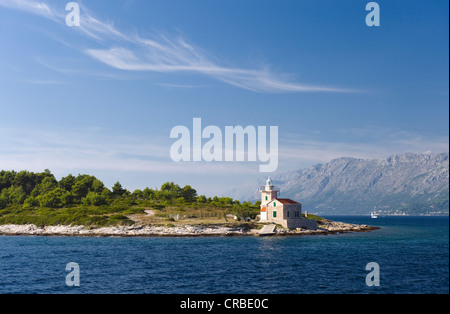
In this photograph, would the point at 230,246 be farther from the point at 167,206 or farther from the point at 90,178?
the point at 90,178

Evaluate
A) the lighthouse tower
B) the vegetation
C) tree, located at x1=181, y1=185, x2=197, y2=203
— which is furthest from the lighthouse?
tree, located at x1=181, y1=185, x2=197, y2=203

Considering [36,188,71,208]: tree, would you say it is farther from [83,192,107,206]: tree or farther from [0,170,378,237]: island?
[83,192,107,206]: tree

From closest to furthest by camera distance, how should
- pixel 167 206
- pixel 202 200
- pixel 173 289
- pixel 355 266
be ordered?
1. pixel 173 289
2. pixel 355 266
3. pixel 167 206
4. pixel 202 200

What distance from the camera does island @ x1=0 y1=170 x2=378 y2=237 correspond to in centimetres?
9138

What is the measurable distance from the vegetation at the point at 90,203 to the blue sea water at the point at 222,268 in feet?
112

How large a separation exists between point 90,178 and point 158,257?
112 m

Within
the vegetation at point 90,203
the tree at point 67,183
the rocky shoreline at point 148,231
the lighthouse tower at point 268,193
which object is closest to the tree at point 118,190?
the vegetation at point 90,203

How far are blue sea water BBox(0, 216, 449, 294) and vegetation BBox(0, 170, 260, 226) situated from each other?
3415cm

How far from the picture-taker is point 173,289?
115ft

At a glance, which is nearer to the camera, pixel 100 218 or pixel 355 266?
pixel 355 266

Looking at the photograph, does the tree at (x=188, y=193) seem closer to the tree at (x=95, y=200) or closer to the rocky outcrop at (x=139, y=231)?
the tree at (x=95, y=200)

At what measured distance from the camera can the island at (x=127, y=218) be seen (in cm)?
9138

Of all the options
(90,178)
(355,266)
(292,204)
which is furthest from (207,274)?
(90,178)

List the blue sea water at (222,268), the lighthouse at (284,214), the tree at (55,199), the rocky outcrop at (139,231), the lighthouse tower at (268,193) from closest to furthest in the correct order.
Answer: the blue sea water at (222,268)
the rocky outcrop at (139,231)
the lighthouse at (284,214)
the lighthouse tower at (268,193)
the tree at (55,199)
